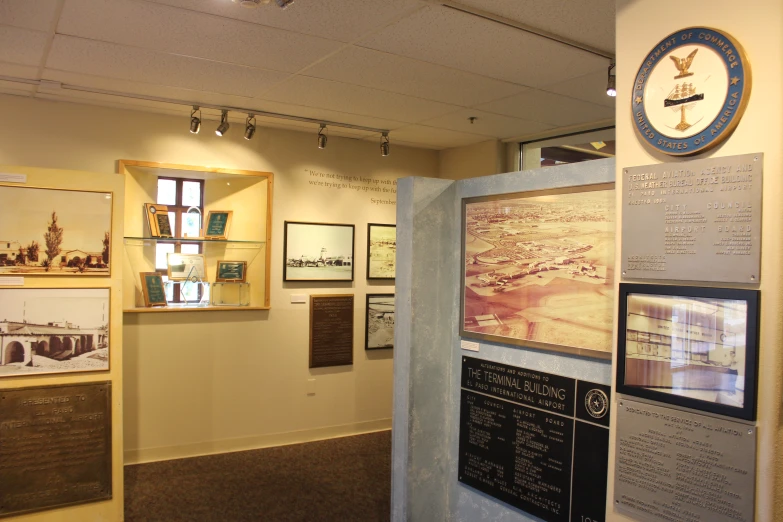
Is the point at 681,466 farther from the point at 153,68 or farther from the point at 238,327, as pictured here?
the point at 238,327

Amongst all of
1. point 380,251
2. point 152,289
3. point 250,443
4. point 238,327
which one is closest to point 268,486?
point 250,443

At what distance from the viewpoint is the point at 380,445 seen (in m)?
5.50

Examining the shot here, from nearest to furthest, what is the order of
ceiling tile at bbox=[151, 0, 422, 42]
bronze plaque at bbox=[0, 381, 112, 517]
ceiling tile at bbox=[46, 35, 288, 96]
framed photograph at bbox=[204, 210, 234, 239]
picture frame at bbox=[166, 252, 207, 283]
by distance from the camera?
ceiling tile at bbox=[151, 0, 422, 42]
ceiling tile at bbox=[46, 35, 288, 96]
bronze plaque at bbox=[0, 381, 112, 517]
picture frame at bbox=[166, 252, 207, 283]
framed photograph at bbox=[204, 210, 234, 239]

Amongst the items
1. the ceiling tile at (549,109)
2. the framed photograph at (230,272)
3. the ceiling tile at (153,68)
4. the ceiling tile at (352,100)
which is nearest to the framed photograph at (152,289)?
the framed photograph at (230,272)

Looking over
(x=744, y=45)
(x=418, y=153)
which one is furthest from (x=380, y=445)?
(x=744, y=45)

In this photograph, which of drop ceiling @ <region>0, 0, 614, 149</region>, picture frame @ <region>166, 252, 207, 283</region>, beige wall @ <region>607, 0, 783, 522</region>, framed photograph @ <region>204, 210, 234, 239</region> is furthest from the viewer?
framed photograph @ <region>204, 210, 234, 239</region>

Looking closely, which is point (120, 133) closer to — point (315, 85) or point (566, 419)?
point (315, 85)

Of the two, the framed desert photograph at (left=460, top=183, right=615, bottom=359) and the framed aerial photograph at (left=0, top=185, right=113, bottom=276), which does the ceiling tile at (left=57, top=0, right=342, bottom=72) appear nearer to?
the framed aerial photograph at (left=0, top=185, right=113, bottom=276)

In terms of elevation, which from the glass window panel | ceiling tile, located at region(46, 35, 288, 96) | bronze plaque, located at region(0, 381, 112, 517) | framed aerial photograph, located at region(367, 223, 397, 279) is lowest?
bronze plaque, located at region(0, 381, 112, 517)

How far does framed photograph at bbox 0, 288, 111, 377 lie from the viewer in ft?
11.6

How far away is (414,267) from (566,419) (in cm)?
111

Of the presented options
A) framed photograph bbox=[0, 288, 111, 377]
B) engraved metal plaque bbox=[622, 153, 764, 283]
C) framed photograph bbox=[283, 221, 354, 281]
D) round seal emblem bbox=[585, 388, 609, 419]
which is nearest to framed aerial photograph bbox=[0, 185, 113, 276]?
framed photograph bbox=[0, 288, 111, 377]

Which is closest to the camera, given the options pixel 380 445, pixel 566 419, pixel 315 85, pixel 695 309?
pixel 695 309

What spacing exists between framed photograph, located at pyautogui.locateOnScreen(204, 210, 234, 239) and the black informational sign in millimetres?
2861
